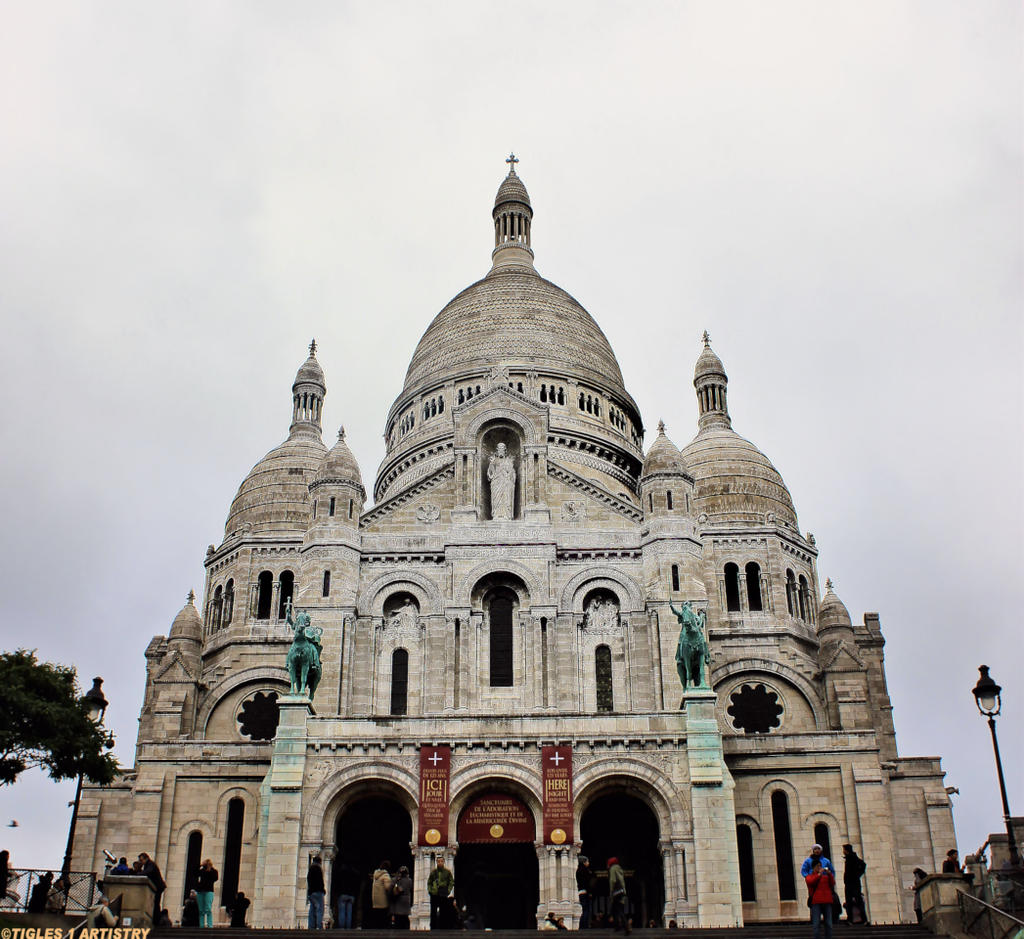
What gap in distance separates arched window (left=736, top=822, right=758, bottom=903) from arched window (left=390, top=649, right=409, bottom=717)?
446 inches

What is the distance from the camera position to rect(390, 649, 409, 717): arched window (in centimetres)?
4125

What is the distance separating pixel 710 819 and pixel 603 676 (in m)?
7.77

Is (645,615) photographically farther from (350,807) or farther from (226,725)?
(226,725)

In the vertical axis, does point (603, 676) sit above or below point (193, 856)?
above

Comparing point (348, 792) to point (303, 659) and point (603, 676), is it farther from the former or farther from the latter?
point (603, 676)

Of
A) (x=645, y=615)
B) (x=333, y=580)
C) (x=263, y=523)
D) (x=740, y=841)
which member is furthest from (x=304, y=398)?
(x=740, y=841)

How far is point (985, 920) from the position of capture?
23609 mm

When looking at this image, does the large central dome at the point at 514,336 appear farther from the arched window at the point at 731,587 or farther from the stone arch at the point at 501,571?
the stone arch at the point at 501,571

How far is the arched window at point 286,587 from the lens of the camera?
2087 inches

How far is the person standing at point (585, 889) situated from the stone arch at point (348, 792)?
5.28 m

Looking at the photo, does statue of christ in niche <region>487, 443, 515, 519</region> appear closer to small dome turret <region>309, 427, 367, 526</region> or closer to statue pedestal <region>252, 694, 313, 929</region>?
small dome turret <region>309, 427, 367, 526</region>

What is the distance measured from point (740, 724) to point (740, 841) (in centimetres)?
771

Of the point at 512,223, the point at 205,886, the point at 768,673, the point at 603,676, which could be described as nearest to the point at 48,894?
the point at 205,886

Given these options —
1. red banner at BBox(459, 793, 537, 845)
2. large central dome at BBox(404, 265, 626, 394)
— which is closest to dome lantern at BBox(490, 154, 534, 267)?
large central dome at BBox(404, 265, 626, 394)
